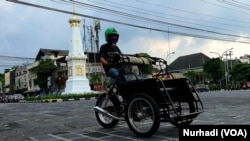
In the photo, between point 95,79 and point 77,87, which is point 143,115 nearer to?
point 77,87

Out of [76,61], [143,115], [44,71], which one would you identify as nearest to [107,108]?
[143,115]

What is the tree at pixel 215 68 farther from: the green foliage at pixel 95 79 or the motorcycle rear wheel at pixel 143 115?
the motorcycle rear wheel at pixel 143 115

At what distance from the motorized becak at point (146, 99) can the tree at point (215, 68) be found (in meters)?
65.5

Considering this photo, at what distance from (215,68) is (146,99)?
67.2 meters

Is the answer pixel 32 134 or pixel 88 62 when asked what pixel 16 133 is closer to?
pixel 32 134

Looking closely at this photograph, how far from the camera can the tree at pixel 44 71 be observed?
69875 mm

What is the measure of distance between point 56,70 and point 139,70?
68.8m

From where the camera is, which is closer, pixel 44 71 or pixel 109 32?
pixel 109 32

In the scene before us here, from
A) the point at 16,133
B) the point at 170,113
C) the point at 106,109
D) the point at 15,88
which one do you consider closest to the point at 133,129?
the point at 170,113

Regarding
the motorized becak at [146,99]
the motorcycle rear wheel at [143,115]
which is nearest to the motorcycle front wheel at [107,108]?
the motorized becak at [146,99]

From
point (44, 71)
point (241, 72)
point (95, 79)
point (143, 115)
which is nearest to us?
point (143, 115)

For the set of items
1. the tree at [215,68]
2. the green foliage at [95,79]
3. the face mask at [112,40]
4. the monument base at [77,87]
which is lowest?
the monument base at [77,87]

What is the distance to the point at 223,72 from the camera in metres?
73.4

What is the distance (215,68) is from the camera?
69750 millimetres
